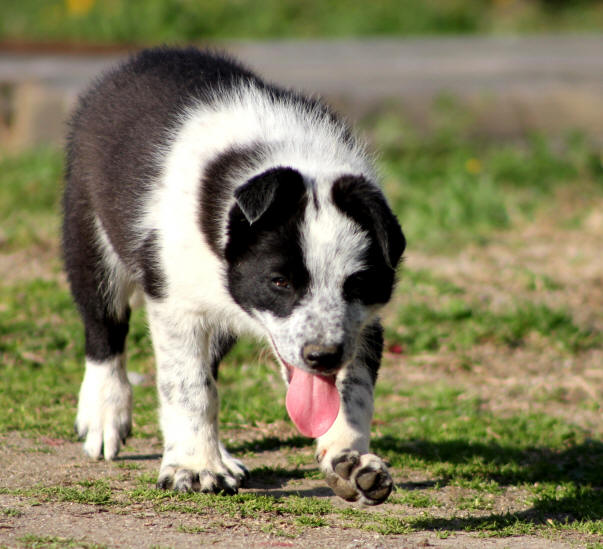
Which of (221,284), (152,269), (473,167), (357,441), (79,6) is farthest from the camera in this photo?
(79,6)

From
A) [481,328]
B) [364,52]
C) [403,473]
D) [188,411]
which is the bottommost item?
[403,473]

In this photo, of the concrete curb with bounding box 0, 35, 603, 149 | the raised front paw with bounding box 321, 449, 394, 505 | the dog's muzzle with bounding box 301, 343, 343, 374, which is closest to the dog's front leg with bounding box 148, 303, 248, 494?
the raised front paw with bounding box 321, 449, 394, 505

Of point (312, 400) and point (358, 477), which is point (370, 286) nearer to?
point (312, 400)

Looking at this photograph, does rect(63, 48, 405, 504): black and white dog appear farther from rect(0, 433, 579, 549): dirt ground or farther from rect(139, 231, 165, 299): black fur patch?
rect(0, 433, 579, 549): dirt ground

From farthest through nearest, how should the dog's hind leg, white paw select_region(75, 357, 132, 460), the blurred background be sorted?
the blurred background, the dog's hind leg, white paw select_region(75, 357, 132, 460)

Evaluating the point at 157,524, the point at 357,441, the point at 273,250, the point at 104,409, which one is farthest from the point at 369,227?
the point at 104,409

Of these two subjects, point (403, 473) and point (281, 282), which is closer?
point (281, 282)

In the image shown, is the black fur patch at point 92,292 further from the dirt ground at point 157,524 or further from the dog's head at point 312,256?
the dog's head at point 312,256

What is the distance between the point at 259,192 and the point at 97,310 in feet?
4.59

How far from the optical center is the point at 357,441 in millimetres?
3840

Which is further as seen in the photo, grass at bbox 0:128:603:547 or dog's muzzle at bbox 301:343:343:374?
grass at bbox 0:128:603:547

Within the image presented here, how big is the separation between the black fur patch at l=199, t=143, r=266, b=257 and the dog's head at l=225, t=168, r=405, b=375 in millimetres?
107

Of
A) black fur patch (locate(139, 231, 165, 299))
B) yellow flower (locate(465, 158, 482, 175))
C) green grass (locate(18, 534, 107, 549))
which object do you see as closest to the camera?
green grass (locate(18, 534, 107, 549))

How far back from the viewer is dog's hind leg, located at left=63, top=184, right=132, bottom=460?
4543mm
